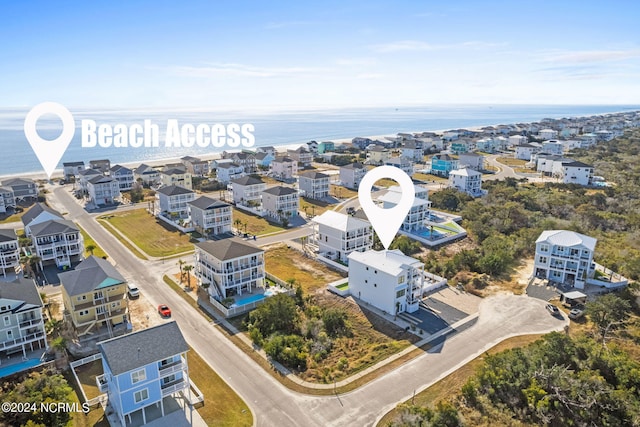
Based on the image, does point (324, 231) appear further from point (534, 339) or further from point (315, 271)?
point (534, 339)

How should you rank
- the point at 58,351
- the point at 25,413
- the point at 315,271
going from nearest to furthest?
the point at 25,413 → the point at 58,351 → the point at 315,271

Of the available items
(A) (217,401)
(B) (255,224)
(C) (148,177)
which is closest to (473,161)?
(B) (255,224)

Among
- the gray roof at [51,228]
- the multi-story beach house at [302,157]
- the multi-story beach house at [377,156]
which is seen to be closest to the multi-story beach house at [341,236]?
the gray roof at [51,228]

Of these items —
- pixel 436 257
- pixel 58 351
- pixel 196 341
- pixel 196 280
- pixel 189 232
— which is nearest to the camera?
pixel 58 351

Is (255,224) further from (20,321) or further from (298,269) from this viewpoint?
(20,321)

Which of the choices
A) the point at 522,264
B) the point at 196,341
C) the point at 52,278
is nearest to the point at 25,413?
the point at 196,341

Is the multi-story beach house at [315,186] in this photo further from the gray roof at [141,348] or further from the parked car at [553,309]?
the gray roof at [141,348]
